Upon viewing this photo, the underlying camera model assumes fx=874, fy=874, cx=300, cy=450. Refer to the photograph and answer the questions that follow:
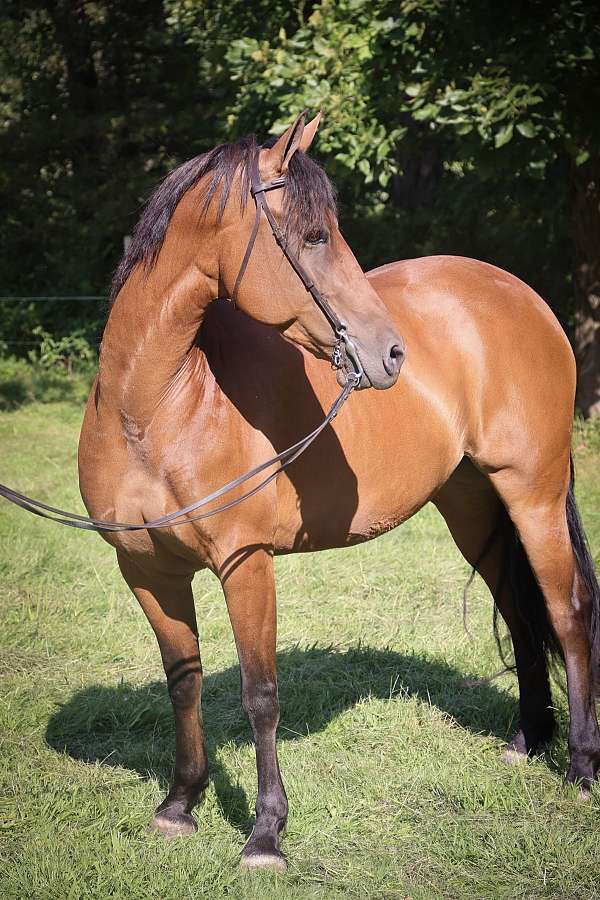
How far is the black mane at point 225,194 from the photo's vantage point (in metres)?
2.61

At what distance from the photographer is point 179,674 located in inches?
131

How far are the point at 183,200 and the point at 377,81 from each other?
6646 millimetres

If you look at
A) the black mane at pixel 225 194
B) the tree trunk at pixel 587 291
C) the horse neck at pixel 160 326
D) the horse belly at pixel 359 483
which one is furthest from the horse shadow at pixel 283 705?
the tree trunk at pixel 587 291

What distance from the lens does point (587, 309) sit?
365 inches

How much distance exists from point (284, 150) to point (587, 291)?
24.0 ft

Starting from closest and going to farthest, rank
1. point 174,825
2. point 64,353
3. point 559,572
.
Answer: point 174,825 < point 559,572 < point 64,353

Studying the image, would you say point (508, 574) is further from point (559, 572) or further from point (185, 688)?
point (185, 688)

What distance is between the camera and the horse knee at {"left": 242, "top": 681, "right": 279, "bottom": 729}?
3.01m

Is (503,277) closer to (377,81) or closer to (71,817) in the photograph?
(71,817)

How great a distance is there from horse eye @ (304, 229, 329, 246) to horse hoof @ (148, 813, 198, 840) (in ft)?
7.18

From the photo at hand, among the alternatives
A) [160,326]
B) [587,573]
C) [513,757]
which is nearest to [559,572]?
[587,573]

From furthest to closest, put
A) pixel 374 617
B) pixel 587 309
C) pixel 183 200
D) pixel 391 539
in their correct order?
pixel 587 309 < pixel 391 539 < pixel 374 617 < pixel 183 200

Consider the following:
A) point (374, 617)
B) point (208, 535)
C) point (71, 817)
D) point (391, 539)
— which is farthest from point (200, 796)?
point (391, 539)

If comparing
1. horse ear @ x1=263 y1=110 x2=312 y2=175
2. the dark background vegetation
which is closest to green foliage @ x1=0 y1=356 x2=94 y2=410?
the dark background vegetation
